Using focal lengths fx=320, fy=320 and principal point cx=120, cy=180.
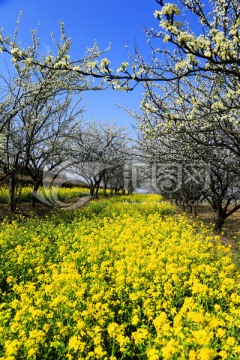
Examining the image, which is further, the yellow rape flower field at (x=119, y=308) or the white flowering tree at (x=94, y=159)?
the white flowering tree at (x=94, y=159)

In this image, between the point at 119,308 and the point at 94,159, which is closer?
the point at 119,308

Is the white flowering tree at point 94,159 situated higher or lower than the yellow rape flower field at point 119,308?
higher

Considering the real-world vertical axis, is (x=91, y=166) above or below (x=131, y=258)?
above

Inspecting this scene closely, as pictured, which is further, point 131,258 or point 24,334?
point 131,258

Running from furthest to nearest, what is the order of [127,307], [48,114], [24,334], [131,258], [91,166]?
1. [91,166]
2. [48,114]
3. [131,258]
4. [127,307]
5. [24,334]

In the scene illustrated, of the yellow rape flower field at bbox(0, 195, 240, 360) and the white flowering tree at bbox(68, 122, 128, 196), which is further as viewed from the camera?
the white flowering tree at bbox(68, 122, 128, 196)

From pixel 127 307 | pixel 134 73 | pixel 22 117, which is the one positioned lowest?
pixel 127 307

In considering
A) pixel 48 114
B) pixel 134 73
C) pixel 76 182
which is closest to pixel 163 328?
pixel 134 73

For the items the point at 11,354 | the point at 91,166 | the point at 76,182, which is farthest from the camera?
the point at 76,182

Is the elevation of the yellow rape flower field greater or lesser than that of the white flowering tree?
lesser

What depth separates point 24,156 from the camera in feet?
48.6

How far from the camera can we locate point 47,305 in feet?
13.5

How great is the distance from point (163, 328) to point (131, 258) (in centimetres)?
271

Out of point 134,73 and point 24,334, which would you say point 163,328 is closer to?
point 24,334
